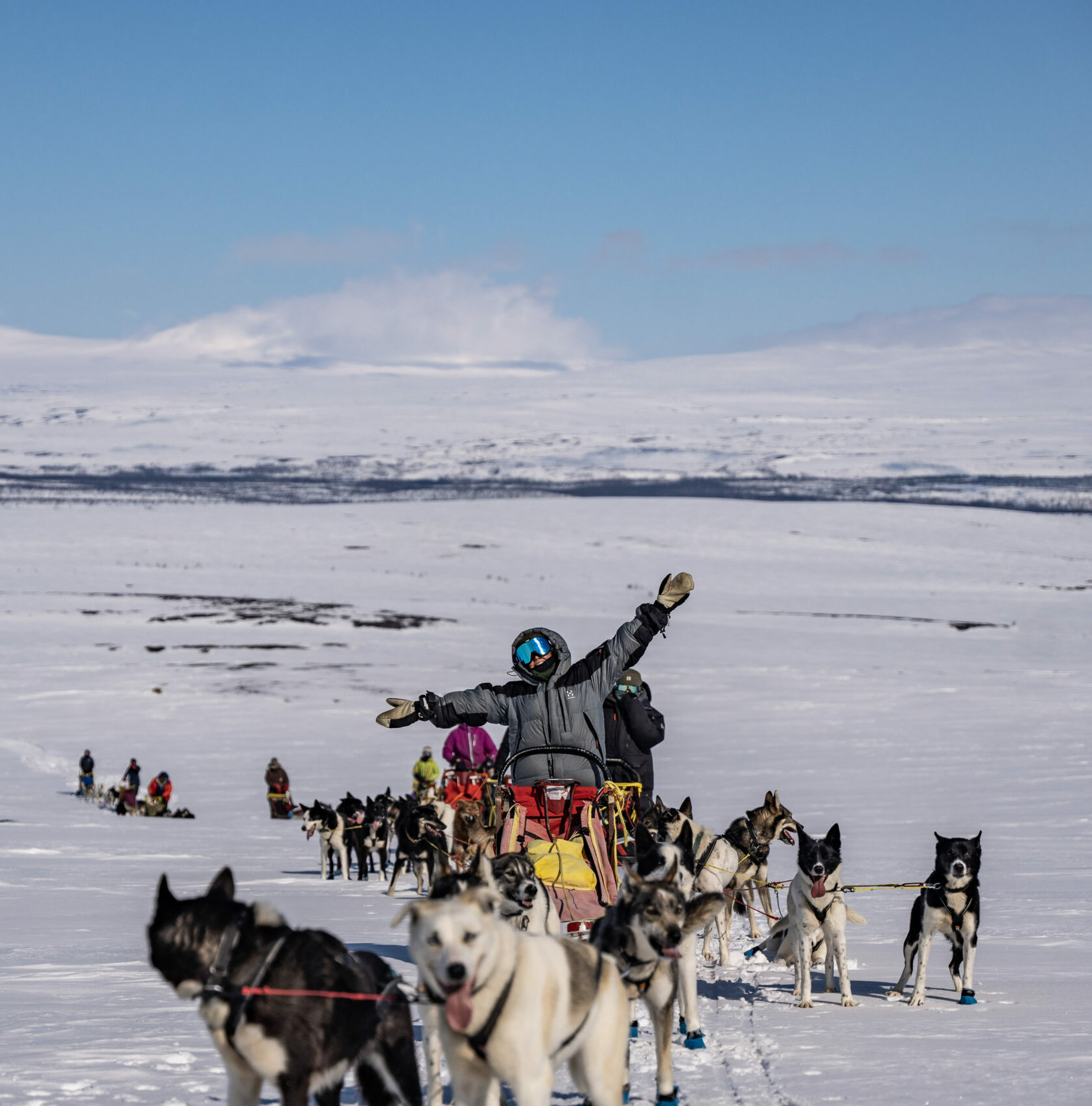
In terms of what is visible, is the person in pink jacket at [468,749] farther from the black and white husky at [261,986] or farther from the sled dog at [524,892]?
the black and white husky at [261,986]

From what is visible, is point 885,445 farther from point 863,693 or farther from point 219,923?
point 219,923

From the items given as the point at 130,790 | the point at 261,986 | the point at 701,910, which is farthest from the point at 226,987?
the point at 130,790

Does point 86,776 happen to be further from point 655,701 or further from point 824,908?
point 824,908

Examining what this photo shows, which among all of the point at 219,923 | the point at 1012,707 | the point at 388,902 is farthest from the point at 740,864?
the point at 1012,707

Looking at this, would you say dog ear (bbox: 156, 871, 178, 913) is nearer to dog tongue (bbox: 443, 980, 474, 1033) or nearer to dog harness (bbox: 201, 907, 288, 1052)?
dog harness (bbox: 201, 907, 288, 1052)

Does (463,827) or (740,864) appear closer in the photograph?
(740,864)

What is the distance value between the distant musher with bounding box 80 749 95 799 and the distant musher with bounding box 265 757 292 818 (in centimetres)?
298

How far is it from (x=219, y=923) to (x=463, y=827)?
6529 mm

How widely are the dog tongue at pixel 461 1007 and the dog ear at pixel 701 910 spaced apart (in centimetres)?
136

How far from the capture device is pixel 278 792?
59.0 ft

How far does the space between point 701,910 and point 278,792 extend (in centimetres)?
1395

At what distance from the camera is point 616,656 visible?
234 inches

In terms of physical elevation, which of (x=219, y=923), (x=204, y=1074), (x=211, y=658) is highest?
(x=219, y=923)

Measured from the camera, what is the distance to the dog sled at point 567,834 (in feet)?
19.2
